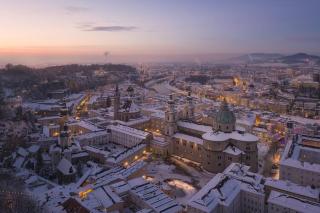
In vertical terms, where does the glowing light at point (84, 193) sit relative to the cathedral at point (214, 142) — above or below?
below

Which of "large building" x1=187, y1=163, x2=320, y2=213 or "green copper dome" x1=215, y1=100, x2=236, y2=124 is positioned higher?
"green copper dome" x1=215, y1=100, x2=236, y2=124

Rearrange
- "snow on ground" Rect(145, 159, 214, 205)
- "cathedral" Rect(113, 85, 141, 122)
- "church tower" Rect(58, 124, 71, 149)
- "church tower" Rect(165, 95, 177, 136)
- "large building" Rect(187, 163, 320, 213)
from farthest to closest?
"cathedral" Rect(113, 85, 141, 122) → "church tower" Rect(165, 95, 177, 136) → "church tower" Rect(58, 124, 71, 149) → "snow on ground" Rect(145, 159, 214, 205) → "large building" Rect(187, 163, 320, 213)

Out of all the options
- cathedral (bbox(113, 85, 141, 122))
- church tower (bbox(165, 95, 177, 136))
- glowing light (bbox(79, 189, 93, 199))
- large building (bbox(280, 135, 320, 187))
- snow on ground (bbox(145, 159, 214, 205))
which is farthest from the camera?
cathedral (bbox(113, 85, 141, 122))

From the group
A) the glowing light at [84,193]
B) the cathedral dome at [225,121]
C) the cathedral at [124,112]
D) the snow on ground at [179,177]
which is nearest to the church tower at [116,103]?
the cathedral at [124,112]

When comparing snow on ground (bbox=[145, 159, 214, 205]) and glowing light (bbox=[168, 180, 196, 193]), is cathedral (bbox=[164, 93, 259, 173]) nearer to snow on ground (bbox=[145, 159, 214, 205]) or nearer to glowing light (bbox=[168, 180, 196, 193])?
snow on ground (bbox=[145, 159, 214, 205])

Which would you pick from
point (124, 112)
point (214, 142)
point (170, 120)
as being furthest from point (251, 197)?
point (124, 112)

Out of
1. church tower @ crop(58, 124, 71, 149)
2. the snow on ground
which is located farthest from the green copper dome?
church tower @ crop(58, 124, 71, 149)

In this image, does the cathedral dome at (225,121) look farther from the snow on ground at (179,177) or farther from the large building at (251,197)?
the large building at (251,197)

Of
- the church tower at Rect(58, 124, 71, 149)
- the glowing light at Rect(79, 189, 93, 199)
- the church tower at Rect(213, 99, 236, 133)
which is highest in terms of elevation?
the church tower at Rect(213, 99, 236, 133)

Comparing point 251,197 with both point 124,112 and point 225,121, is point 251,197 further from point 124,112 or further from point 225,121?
point 124,112

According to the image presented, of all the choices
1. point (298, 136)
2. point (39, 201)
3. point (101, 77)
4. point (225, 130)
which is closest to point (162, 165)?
point (225, 130)
